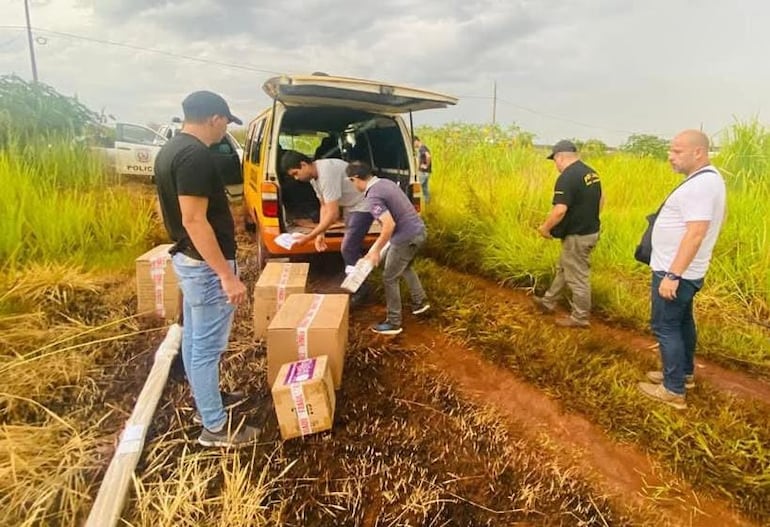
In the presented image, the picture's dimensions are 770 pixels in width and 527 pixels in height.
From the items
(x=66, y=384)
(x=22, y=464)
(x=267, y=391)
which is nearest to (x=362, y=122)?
(x=267, y=391)

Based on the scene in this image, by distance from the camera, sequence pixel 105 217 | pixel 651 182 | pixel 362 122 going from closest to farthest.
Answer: pixel 105 217
pixel 362 122
pixel 651 182

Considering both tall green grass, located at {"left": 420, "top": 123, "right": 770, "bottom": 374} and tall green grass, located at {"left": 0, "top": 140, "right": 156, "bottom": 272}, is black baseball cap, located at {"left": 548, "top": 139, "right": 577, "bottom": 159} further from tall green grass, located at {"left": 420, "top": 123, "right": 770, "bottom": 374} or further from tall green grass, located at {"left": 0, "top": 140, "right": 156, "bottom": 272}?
tall green grass, located at {"left": 0, "top": 140, "right": 156, "bottom": 272}

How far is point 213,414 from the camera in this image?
88.2 inches

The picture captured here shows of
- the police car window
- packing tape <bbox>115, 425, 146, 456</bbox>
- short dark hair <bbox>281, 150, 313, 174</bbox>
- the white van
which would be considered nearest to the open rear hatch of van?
the white van

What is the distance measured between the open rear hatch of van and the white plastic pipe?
2126mm

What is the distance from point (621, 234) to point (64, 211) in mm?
5810

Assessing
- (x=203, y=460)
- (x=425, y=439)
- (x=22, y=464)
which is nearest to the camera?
(x=22, y=464)

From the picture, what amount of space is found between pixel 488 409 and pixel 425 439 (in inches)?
20.7

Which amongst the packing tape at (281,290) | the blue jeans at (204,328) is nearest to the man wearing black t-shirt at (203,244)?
the blue jeans at (204,328)

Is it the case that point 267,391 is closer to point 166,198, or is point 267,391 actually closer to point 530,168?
point 166,198

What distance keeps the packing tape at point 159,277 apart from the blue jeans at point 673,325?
11.3 ft

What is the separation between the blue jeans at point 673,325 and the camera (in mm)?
2496

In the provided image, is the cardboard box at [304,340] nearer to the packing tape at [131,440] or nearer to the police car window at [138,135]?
the packing tape at [131,440]

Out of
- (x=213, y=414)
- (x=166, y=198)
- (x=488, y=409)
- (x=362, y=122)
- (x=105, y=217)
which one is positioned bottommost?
(x=488, y=409)
